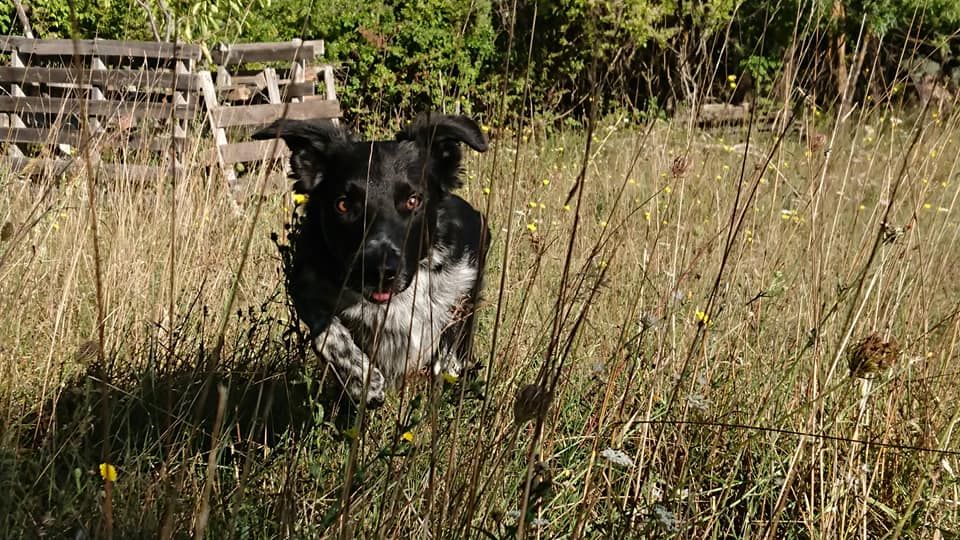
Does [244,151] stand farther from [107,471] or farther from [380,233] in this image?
[107,471]

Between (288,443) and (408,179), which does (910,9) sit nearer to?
(408,179)

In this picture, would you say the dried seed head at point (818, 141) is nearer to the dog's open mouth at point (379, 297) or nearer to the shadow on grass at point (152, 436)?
the dog's open mouth at point (379, 297)

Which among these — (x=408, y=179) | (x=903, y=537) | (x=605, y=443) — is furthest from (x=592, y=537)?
(x=408, y=179)

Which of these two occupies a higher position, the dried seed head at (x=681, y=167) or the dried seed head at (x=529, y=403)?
the dried seed head at (x=681, y=167)

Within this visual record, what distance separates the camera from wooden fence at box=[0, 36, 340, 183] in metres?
4.68

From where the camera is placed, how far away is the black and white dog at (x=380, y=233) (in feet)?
10.6

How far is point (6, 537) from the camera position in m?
1.74

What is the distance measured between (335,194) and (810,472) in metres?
2.07

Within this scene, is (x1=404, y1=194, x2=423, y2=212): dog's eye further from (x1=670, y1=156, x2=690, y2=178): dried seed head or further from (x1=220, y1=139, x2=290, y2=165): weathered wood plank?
(x1=220, y1=139, x2=290, y2=165): weathered wood plank

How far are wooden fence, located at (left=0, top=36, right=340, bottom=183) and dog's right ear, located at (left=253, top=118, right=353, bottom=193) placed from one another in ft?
2.46

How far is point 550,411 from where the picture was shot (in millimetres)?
2332

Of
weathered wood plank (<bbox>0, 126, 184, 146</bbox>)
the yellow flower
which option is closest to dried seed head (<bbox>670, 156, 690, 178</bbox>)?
the yellow flower

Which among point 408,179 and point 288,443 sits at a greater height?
point 408,179

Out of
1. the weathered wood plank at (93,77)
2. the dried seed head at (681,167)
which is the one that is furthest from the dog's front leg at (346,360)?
the weathered wood plank at (93,77)
